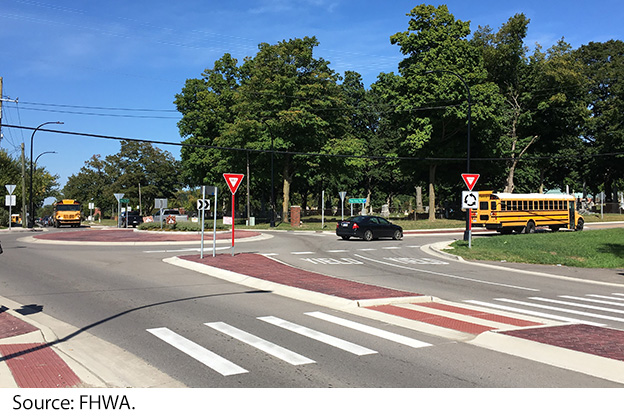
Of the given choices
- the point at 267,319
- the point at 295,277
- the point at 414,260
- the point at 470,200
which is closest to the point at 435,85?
the point at 470,200

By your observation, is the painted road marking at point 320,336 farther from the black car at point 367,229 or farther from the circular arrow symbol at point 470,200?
the black car at point 367,229

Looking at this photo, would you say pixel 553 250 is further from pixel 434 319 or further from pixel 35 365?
pixel 35 365

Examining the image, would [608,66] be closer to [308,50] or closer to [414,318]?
[308,50]

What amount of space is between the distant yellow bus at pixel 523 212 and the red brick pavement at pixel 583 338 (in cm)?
2537

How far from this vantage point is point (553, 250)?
904 inches

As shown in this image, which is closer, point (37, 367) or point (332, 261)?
point (37, 367)

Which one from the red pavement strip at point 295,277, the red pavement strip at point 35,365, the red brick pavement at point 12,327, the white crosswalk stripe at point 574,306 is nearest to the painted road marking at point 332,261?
the red pavement strip at point 295,277

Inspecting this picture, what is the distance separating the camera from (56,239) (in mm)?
30062

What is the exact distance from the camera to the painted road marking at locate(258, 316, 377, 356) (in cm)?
717

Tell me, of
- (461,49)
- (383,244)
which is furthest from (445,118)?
(383,244)

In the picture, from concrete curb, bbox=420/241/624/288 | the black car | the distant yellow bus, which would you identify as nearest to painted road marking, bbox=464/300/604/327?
concrete curb, bbox=420/241/624/288

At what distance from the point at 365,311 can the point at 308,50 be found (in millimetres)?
43412

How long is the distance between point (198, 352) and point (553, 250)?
20063 mm

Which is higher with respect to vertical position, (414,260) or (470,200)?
(470,200)
